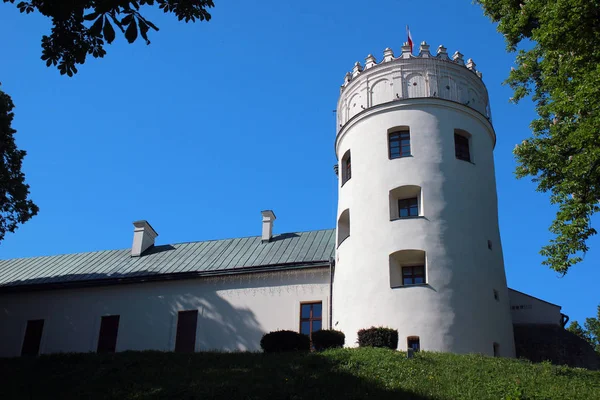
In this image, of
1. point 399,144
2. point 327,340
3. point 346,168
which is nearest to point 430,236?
point 399,144

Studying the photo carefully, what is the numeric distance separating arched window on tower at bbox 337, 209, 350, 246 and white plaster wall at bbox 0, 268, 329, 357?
1.33 metres

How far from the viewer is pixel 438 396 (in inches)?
562

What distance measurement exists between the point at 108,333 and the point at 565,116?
59.3 feet

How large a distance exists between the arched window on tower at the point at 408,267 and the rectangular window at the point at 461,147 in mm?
3953

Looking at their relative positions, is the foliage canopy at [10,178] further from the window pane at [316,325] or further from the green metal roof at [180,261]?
the window pane at [316,325]

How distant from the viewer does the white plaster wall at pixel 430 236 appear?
19984 mm

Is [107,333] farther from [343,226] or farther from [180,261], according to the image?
[343,226]

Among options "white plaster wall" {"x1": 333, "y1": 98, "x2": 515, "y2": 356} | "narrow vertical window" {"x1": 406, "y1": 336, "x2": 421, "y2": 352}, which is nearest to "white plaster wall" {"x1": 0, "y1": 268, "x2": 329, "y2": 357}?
"white plaster wall" {"x1": 333, "y1": 98, "x2": 515, "y2": 356}

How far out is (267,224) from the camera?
1128 inches

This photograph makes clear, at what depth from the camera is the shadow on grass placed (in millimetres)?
14852

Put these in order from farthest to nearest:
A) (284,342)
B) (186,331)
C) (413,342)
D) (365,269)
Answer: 1. (186,331)
2. (365,269)
3. (413,342)
4. (284,342)

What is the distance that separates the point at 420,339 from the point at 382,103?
336 inches

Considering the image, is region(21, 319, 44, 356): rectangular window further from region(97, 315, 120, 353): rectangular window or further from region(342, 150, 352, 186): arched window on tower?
region(342, 150, 352, 186): arched window on tower

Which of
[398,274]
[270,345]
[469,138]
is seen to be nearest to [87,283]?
[270,345]
